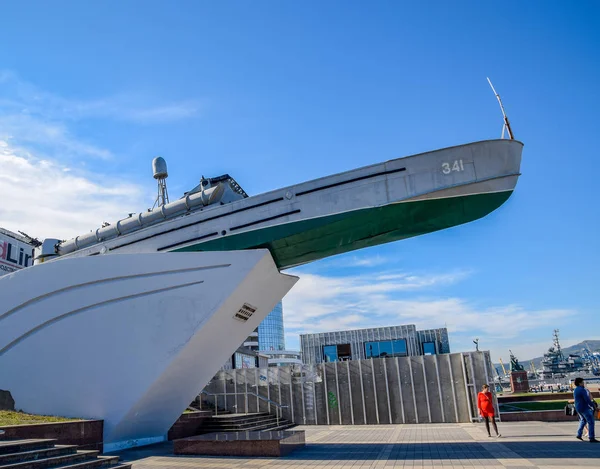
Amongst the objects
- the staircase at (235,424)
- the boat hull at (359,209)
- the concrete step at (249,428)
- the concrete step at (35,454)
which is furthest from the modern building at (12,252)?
the concrete step at (35,454)

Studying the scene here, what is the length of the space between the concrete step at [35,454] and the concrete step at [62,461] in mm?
186

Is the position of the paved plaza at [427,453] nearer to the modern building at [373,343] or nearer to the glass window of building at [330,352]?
the modern building at [373,343]

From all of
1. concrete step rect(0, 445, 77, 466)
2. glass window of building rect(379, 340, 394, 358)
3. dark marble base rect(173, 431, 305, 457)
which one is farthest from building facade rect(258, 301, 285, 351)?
concrete step rect(0, 445, 77, 466)

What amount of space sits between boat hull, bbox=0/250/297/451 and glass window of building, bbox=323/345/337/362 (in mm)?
33107

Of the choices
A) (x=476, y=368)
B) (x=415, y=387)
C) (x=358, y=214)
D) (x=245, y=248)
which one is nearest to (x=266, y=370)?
(x=415, y=387)

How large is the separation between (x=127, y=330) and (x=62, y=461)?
195 inches

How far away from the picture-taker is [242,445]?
41.1 feet

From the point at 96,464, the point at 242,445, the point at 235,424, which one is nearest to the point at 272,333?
the point at 235,424

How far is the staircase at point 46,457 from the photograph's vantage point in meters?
8.25

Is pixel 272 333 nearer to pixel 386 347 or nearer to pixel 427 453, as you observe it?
pixel 386 347

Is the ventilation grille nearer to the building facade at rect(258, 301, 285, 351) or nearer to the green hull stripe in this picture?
the green hull stripe

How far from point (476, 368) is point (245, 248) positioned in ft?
40.9

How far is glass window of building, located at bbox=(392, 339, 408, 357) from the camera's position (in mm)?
44781

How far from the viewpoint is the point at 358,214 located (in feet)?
41.3
